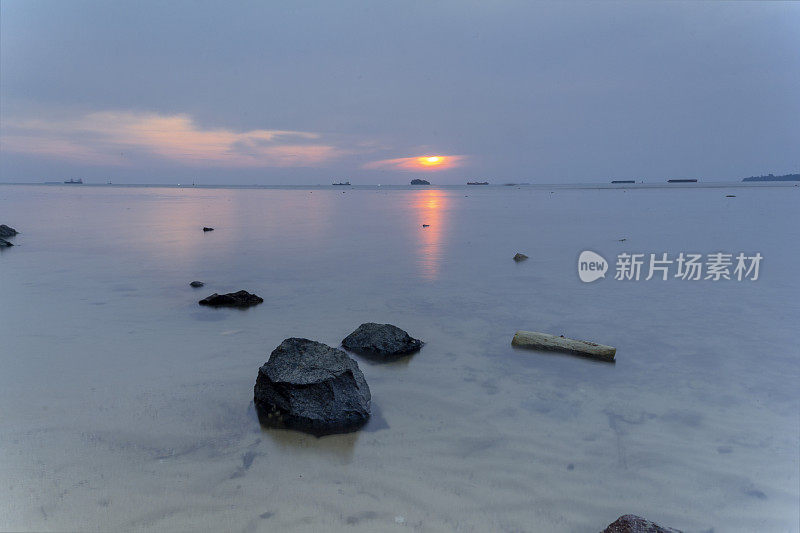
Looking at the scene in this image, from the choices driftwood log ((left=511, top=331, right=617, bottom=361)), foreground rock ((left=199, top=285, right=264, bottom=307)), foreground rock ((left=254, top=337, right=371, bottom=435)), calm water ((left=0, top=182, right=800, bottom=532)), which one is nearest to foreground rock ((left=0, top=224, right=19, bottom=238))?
calm water ((left=0, top=182, right=800, bottom=532))

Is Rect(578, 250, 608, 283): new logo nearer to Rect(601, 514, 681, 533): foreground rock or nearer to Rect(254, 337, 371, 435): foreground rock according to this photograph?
A: Rect(254, 337, 371, 435): foreground rock

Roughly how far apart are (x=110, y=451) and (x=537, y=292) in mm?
11898

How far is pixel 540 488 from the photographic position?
17.0 ft

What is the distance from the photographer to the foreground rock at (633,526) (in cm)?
420

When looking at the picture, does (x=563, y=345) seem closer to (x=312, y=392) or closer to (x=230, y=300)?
(x=312, y=392)

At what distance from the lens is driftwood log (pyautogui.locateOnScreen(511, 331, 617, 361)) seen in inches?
351

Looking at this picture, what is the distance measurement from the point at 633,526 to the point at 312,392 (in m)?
3.97

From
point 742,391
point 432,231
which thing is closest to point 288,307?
point 742,391

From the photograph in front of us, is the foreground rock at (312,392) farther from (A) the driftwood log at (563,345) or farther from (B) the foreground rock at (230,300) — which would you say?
(B) the foreground rock at (230,300)

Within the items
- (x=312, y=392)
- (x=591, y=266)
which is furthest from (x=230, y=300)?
(x=591, y=266)

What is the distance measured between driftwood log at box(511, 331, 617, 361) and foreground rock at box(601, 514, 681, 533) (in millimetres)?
4774

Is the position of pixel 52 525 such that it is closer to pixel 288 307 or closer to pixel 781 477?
pixel 781 477

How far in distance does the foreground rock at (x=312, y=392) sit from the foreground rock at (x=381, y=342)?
2271mm

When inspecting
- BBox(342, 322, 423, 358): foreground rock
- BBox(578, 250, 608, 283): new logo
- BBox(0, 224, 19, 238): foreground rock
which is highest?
BBox(578, 250, 608, 283): new logo
